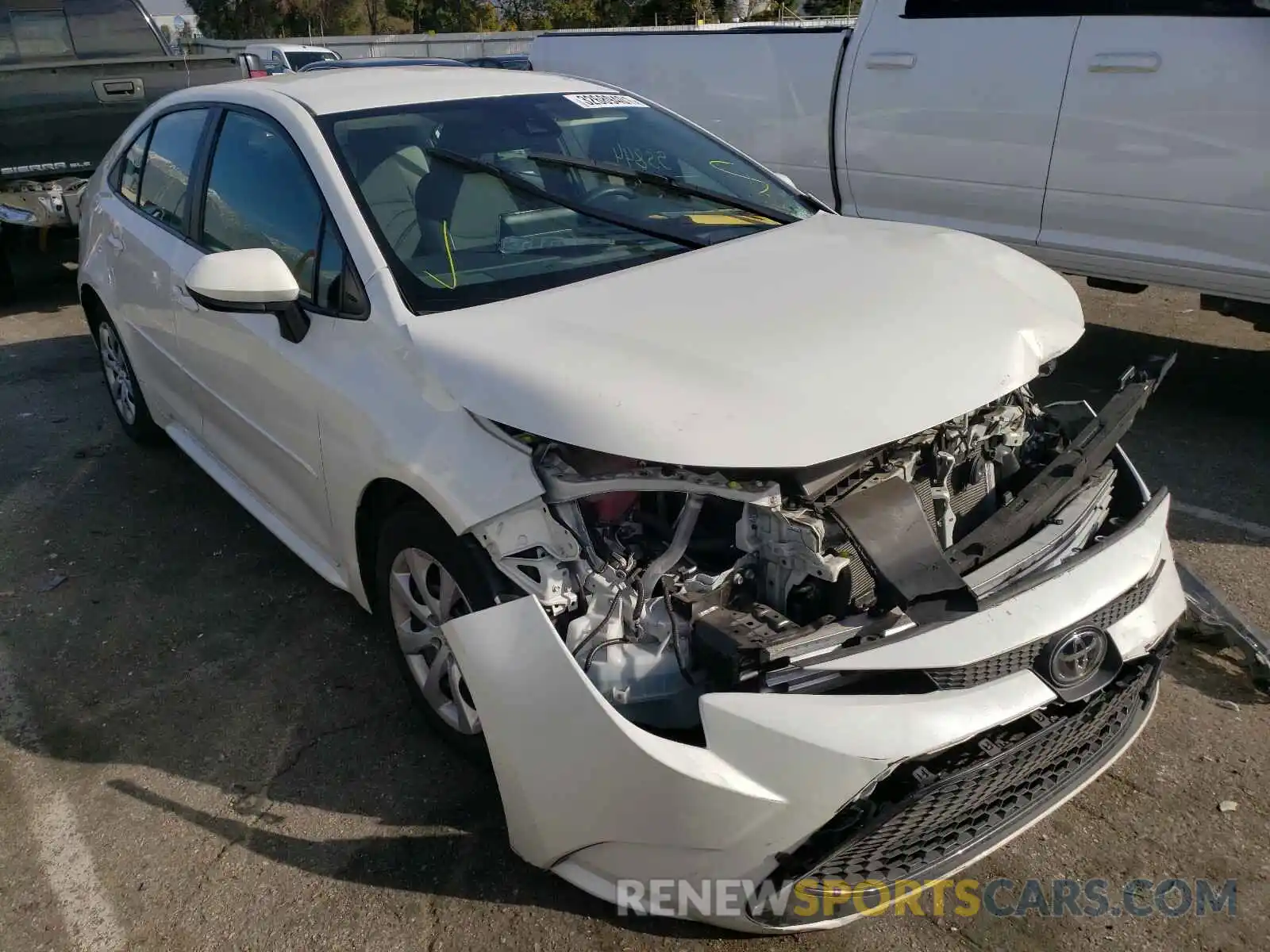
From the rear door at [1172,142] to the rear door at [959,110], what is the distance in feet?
0.43

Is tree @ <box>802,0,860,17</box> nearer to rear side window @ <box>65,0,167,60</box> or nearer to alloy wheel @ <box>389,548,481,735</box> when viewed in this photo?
rear side window @ <box>65,0,167,60</box>

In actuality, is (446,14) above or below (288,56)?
below

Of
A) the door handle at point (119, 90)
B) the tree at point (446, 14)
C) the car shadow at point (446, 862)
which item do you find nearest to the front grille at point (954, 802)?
the car shadow at point (446, 862)

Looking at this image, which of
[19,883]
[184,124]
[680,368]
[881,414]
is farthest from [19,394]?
[881,414]

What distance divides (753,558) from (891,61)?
4053 millimetres

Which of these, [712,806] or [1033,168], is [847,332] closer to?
[712,806]

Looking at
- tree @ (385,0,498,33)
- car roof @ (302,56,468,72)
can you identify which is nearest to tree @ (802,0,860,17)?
tree @ (385,0,498,33)

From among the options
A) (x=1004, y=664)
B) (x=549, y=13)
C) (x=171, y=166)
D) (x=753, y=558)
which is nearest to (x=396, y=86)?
(x=171, y=166)

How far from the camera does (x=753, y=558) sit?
8.11 ft

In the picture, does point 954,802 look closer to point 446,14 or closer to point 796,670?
point 796,670

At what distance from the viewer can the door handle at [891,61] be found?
550 cm

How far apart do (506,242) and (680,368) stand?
1019 mm

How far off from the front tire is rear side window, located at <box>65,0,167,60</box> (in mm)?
7856

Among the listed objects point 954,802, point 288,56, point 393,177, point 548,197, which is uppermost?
point 393,177
